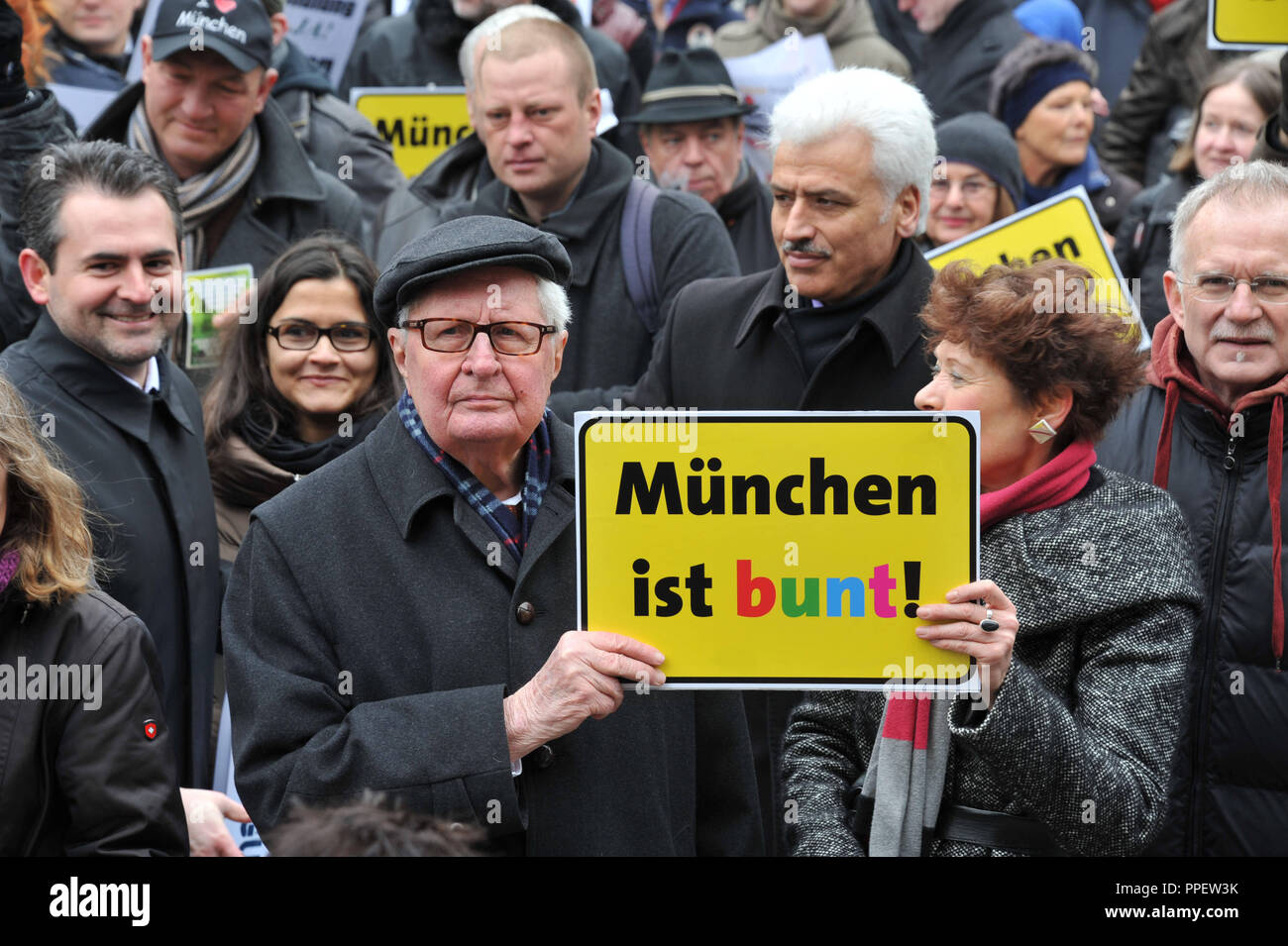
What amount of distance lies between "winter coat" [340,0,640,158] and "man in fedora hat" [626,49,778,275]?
0.76m

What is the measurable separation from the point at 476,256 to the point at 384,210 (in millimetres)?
3394

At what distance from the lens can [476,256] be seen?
307 cm

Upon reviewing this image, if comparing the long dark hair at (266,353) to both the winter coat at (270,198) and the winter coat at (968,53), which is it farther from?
the winter coat at (968,53)

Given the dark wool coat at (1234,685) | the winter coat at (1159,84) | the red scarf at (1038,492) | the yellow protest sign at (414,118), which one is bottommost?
the dark wool coat at (1234,685)

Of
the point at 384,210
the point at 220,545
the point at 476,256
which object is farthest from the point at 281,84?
the point at 476,256

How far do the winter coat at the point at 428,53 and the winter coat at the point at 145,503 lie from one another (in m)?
3.78

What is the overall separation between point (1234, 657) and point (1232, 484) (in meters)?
0.39

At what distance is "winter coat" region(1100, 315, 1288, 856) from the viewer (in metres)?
3.72

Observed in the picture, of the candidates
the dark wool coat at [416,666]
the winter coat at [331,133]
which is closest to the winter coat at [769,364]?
the dark wool coat at [416,666]

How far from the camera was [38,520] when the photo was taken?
324cm

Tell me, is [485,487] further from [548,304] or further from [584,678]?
[584,678]

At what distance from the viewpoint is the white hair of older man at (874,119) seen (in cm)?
445

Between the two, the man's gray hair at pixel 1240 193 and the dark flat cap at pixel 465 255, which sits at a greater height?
the man's gray hair at pixel 1240 193
